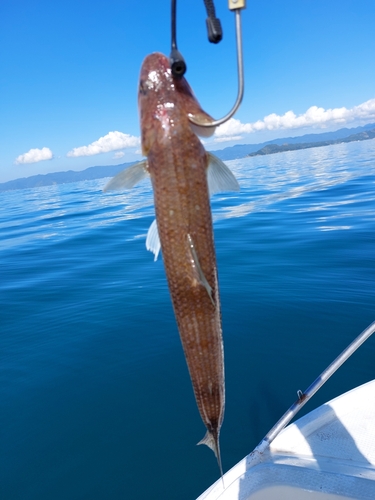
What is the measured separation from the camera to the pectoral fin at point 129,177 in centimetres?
215

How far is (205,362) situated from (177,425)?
3.84 meters

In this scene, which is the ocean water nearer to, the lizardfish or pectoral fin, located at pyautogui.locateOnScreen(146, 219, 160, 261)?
the lizardfish

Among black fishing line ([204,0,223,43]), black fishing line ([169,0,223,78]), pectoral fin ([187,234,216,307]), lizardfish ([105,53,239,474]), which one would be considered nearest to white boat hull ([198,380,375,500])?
lizardfish ([105,53,239,474])

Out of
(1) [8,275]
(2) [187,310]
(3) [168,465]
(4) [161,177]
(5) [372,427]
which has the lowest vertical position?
(3) [168,465]

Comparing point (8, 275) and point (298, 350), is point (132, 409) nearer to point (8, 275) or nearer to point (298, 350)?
point (298, 350)

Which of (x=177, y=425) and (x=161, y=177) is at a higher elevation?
(x=161, y=177)

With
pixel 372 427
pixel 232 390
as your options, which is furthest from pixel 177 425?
pixel 372 427

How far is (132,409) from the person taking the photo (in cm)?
577

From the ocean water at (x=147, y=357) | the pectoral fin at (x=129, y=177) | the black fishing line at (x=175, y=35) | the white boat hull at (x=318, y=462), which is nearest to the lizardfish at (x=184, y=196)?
the pectoral fin at (x=129, y=177)

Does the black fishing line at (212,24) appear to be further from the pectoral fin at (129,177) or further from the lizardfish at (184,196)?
the pectoral fin at (129,177)

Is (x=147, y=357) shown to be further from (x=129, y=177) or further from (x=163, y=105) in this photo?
(x=163, y=105)

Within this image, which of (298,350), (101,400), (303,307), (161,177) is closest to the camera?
(161,177)

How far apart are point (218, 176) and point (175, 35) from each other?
843mm

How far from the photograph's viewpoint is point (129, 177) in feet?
7.29
